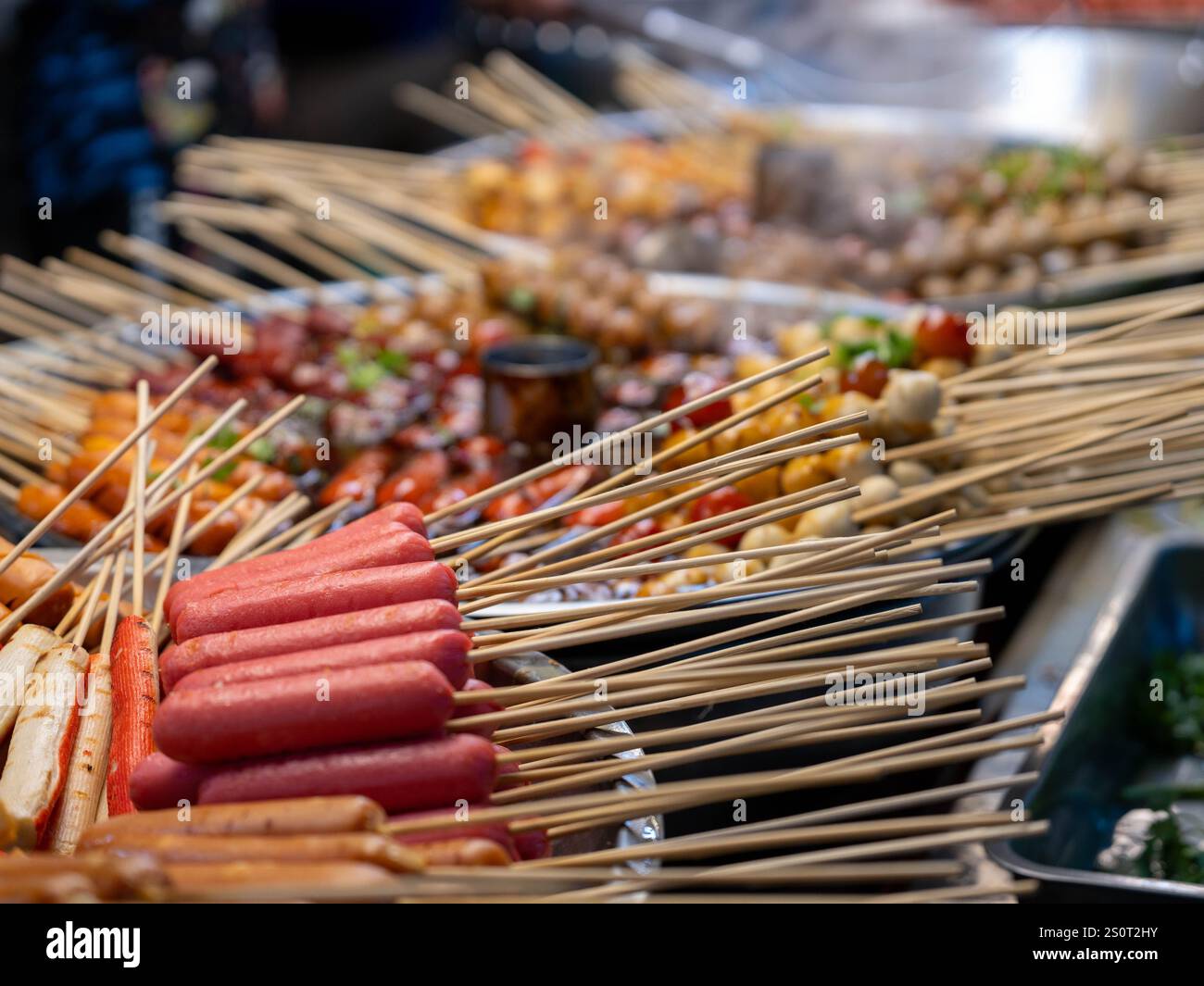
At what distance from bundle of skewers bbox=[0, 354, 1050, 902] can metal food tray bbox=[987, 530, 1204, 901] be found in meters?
0.58

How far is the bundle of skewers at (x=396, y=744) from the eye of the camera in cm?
154

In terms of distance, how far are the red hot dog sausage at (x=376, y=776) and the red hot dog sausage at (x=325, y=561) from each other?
1.27ft

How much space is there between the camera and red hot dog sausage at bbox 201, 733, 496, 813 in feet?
5.70

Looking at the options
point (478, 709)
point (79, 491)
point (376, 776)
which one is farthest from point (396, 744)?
point (79, 491)

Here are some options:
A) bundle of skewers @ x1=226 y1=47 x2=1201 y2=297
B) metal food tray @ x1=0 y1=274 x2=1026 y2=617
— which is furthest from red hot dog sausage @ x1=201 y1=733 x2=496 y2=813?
bundle of skewers @ x1=226 y1=47 x2=1201 y2=297

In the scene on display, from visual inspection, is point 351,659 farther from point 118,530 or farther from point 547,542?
point 547,542

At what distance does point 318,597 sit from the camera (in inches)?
77.0

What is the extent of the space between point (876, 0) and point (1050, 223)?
4803mm

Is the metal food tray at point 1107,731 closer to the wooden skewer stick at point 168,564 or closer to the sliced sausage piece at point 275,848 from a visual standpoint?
the sliced sausage piece at point 275,848

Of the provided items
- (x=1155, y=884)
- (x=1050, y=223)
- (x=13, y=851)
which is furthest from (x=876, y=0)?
(x=13, y=851)

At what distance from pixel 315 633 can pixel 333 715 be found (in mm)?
191

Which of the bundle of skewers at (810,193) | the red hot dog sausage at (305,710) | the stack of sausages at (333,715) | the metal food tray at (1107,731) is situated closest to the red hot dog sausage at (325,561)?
the stack of sausages at (333,715)
